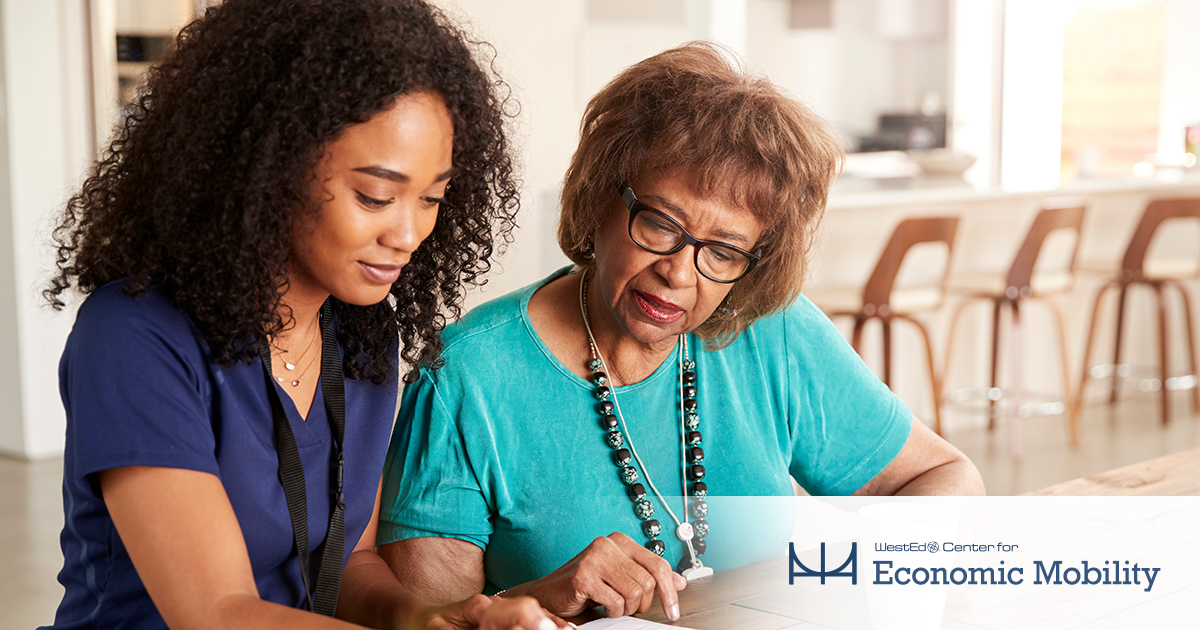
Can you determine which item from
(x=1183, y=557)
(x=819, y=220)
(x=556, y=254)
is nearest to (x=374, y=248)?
(x=819, y=220)

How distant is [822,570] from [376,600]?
1.59 ft

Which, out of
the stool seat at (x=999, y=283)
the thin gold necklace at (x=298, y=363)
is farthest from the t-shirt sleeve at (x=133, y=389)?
the stool seat at (x=999, y=283)

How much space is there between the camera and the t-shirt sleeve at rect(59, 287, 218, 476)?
96cm

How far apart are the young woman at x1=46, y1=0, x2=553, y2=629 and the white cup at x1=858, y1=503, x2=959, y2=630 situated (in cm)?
36

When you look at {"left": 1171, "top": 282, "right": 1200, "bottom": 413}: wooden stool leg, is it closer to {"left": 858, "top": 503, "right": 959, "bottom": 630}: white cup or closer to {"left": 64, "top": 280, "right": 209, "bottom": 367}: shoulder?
{"left": 858, "top": 503, "right": 959, "bottom": 630}: white cup

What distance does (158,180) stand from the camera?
105 centimetres

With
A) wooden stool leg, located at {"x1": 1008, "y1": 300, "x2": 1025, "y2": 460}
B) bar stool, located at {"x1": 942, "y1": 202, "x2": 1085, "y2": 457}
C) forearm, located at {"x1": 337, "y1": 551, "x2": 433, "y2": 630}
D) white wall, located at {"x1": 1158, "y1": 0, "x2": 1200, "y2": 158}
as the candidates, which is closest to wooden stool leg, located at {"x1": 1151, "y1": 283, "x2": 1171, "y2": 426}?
bar stool, located at {"x1": 942, "y1": 202, "x2": 1085, "y2": 457}

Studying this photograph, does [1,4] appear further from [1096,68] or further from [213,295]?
[1096,68]

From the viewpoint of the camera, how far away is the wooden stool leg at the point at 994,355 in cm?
482

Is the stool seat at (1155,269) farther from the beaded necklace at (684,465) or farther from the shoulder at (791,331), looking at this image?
the beaded necklace at (684,465)

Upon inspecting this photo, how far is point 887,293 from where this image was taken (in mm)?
4207

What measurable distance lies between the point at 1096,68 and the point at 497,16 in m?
5.95

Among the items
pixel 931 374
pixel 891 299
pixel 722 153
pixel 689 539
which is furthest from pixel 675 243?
pixel 931 374

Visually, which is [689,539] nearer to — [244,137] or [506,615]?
[506,615]
